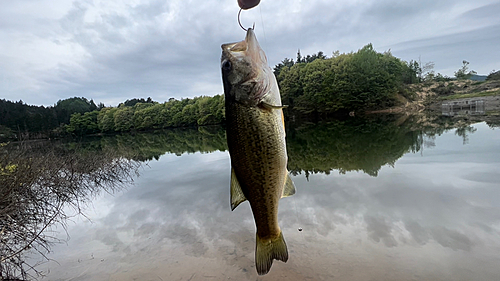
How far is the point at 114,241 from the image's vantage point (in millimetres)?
7801

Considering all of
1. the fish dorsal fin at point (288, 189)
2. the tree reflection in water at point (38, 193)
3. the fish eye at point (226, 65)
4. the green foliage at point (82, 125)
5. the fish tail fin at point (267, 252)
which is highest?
the green foliage at point (82, 125)

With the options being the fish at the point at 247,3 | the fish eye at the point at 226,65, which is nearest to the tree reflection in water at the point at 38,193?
the fish eye at the point at 226,65

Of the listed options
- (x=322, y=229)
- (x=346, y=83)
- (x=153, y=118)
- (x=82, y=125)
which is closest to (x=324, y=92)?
(x=346, y=83)

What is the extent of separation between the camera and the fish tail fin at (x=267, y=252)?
91.3 inches

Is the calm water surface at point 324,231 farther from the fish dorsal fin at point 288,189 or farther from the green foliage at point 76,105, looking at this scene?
the green foliage at point 76,105

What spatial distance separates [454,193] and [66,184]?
16.5m

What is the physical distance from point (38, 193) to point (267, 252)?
40.0 ft

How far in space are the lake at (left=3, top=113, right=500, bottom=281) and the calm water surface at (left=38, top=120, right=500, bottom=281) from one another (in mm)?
30

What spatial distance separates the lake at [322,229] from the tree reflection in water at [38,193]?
1.53 ft

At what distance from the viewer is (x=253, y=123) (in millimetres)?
2039

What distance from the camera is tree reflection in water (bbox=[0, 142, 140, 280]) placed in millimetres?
6105

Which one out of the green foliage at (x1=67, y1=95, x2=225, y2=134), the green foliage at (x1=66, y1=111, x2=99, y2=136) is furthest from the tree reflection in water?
the green foliage at (x1=66, y1=111, x2=99, y2=136)

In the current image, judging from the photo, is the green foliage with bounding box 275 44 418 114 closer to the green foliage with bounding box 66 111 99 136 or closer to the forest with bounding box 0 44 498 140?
the forest with bounding box 0 44 498 140

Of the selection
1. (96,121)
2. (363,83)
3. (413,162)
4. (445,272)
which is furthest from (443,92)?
(96,121)
